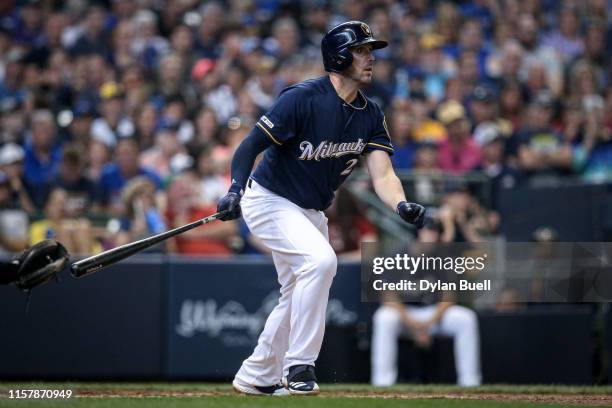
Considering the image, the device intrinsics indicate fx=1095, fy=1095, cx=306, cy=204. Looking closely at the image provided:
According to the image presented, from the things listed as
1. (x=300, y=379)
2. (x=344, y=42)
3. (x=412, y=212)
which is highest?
(x=344, y=42)

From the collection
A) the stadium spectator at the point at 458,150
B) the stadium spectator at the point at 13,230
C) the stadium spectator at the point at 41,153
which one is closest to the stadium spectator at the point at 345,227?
the stadium spectator at the point at 458,150

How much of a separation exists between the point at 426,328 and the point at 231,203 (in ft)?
14.5

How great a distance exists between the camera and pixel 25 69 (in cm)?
1403

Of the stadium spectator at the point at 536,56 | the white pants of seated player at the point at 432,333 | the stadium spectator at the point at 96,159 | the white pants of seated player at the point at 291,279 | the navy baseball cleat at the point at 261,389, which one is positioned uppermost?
the stadium spectator at the point at 536,56

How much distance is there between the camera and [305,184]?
697cm

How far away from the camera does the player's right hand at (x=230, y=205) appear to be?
664cm

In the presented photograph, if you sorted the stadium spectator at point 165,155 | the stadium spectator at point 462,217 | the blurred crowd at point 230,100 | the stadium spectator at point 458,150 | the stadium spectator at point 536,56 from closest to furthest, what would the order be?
the stadium spectator at point 462,217, the blurred crowd at point 230,100, the stadium spectator at point 165,155, the stadium spectator at point 458,150, the stadium spectator at point 536,56

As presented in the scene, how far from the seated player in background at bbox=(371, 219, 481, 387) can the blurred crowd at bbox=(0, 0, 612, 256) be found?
0.82 meters

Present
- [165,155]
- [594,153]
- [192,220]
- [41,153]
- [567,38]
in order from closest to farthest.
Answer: [192,220] → [41,153] → [165,155] → [594,153] → [567,38]

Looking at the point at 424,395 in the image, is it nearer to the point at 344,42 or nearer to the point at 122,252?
the point at 122,252

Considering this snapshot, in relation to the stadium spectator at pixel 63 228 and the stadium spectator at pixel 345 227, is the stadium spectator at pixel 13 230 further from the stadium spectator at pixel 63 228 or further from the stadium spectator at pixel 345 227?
the stadium spectator at pixel 345 227

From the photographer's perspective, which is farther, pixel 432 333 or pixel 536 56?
pixel 536 56

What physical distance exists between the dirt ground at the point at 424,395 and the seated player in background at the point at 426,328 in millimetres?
2438

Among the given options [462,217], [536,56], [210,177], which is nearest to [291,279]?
[462,217]
